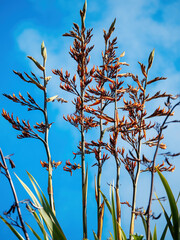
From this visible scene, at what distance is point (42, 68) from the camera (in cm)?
286

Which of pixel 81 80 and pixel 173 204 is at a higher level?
pixel 81 80

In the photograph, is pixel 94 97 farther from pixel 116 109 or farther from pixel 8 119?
pixel 8 119

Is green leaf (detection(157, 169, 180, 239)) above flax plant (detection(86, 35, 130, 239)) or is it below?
below

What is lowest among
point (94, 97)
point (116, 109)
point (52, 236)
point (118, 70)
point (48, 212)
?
point (52, 236)

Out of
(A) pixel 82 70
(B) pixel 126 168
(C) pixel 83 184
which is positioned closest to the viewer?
(B) pixel 126 168

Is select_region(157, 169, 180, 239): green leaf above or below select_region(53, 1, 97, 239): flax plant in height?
below

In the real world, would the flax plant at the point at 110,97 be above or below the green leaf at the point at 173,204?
above

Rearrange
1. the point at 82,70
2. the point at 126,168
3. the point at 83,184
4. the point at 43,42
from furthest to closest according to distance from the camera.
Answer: the point at 43,42 < the point at 82,70 < the point at 83,184 < the point at 126,168

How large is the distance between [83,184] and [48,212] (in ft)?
1.83

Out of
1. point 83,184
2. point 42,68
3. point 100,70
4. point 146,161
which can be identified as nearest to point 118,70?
point 100,70

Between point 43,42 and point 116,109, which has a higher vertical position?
point 43,42

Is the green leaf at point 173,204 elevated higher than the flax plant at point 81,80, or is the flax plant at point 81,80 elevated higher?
the flax plant at point 81,80

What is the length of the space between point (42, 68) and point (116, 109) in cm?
85

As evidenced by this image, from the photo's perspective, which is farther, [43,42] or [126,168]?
[43,42]
